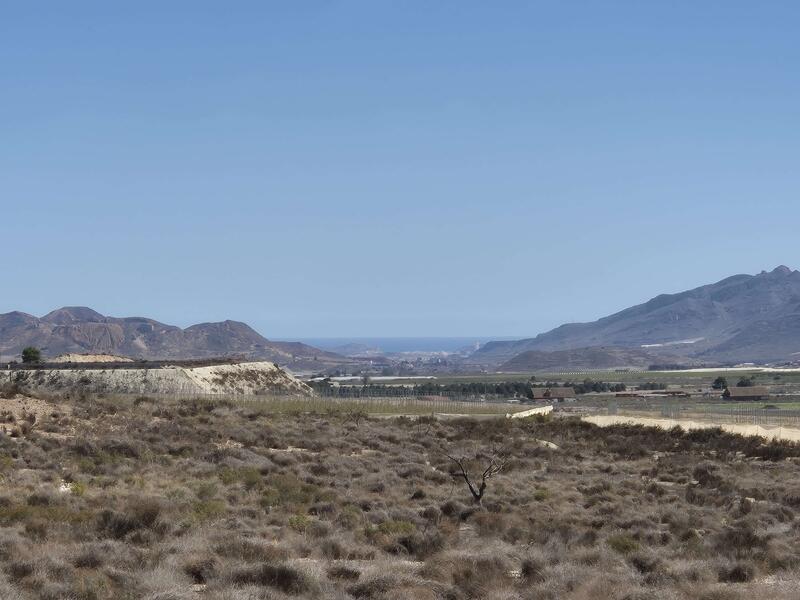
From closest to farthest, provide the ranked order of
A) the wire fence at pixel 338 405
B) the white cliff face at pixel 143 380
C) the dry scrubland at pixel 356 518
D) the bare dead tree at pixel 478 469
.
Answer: the dry scrubland at pixel 356 518
the bare dead tree at pixel 478 469
the wire fence at pixel 338 405
the white cliff face at pixel 143 380

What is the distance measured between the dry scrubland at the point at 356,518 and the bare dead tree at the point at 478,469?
0.38 m

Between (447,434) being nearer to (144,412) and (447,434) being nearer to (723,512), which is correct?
(144,412)

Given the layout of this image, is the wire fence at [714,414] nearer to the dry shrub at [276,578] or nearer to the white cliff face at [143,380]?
the white cliff face at [143,380]

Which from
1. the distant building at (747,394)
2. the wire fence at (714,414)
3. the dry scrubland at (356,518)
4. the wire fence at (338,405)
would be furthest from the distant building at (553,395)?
the dry scrubland at (356,518)

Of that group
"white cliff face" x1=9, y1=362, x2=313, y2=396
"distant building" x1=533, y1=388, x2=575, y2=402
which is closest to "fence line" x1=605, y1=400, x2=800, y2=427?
"white cliff face" x1=9, y1=362, x2=313, y2=396

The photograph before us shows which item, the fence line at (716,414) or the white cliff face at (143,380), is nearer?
the fence line at (716,414)

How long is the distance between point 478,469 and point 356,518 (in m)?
15.0

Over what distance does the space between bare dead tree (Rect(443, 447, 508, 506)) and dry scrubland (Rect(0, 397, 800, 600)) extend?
38 cm

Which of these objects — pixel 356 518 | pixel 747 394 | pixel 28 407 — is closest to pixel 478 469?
pixel 356 518

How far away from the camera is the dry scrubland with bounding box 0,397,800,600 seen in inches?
603

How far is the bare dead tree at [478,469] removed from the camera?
2678cm

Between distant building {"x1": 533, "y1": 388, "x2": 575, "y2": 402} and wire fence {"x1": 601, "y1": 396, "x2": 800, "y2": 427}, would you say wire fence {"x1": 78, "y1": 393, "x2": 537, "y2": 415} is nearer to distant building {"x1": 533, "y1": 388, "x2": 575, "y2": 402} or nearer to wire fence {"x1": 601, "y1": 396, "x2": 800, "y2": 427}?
wire fence {"x1": 601, "y1": 396, "x2": 800, "y2": 427}

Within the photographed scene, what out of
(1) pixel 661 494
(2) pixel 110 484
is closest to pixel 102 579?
(2) pixel 110 484

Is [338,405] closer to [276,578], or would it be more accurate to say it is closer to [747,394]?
[276,578]
